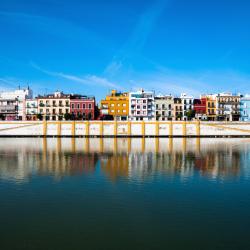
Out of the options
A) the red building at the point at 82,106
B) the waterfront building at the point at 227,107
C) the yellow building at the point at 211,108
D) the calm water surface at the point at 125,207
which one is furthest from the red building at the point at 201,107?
the calm water surface at the point at 125,207

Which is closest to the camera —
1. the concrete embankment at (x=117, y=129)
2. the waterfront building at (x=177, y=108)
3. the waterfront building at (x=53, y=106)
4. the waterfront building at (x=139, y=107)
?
the concrete embankment at (x=117, y=129)

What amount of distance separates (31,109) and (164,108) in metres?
44.3

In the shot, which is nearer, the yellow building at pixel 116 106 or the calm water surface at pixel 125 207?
the calm water surface at pixel 125 207

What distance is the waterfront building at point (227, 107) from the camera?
122188mm

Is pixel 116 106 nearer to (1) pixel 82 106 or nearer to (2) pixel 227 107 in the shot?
(1) pixel 82 106

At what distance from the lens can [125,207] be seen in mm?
23312

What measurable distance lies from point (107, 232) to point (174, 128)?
3068 inches

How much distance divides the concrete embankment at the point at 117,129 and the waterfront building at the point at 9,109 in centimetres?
2434

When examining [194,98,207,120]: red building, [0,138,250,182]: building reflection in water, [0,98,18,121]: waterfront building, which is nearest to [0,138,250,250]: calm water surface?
[0,138,250,182]: building reflection in water

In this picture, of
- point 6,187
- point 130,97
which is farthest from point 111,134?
point 6,187

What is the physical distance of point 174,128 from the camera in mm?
95375

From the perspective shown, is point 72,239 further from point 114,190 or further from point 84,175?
point 84,175

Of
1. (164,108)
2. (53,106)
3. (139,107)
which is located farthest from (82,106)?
(164,108)

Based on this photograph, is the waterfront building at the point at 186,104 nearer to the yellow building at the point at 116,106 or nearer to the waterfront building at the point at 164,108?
the waterfront building at the point at 164,108
